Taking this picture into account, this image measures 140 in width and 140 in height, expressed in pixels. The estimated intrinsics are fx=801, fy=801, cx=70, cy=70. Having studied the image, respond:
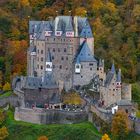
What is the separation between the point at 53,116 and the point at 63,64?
23.4ft

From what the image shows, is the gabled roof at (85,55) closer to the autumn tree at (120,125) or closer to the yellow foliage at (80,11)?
the autumn tree at (120,125)

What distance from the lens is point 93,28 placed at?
10925 cm

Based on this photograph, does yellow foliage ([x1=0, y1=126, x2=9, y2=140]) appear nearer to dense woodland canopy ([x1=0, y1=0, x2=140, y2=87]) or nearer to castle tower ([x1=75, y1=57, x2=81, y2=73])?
castle tower ([x1=75, y1=57, x2=81, y2=73])

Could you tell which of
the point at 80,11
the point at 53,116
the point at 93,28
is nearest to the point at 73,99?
the point at 53,116

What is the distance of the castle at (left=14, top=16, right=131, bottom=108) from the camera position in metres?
86.8

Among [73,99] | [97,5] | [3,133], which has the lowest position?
[3,133]

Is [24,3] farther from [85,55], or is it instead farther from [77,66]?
[77,66]

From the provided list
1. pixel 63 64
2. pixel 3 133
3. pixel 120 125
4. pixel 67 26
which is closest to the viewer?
pixel 120 125

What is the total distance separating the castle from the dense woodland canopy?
35.6 ft

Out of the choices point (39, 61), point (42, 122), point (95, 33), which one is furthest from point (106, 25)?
point (42, 122)

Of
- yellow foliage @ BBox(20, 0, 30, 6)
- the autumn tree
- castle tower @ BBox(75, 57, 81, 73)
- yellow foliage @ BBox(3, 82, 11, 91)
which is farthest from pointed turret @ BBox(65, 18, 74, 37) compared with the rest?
yellow foliage @ BBox(20, 0, 30, 6)

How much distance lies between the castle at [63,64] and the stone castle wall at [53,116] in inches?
77.3

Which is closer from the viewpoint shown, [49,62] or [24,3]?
[49,62]

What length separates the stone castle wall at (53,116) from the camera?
84000mm
